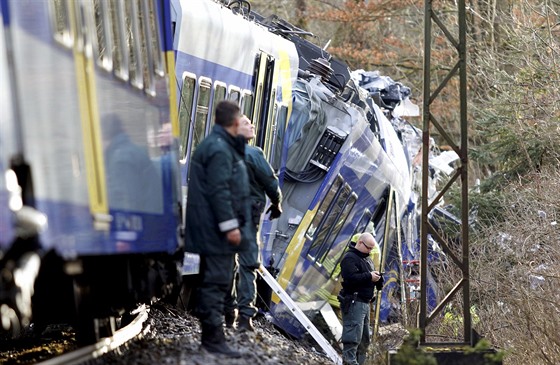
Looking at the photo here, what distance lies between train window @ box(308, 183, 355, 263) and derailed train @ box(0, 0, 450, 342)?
3 cm

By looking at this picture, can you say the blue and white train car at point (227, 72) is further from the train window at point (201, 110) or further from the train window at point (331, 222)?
the train window at point (331, 222)

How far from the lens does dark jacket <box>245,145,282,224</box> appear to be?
432 inches

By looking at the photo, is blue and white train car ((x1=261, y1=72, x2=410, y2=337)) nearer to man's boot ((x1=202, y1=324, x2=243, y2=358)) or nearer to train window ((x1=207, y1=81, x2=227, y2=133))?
train window ((x1=207, y1=81, x2=227, y2=133))

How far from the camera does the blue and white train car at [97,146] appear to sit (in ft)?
21.8

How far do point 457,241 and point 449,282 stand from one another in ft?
17.8

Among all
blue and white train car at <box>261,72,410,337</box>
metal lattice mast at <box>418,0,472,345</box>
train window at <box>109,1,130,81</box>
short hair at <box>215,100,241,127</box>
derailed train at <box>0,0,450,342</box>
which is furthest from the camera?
blue and white train car at <box>261,72,410,337</box>

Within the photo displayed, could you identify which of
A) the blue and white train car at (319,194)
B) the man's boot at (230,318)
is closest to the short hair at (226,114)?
the man's boot at (230,318)

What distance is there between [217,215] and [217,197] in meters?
0.14

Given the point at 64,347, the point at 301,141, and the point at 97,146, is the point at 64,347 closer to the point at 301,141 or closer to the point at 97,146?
the point at 97,146

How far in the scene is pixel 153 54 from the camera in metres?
10.3

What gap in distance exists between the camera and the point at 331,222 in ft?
→ 59.2

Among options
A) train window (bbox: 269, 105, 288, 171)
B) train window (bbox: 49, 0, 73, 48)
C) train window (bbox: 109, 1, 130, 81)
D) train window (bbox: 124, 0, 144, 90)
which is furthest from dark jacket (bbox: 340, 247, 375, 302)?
train window (bbox: 49, 0, 73, 48)

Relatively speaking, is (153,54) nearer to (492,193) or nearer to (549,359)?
(549,359)

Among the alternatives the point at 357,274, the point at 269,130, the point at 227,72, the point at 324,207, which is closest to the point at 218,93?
the point at 227,72
